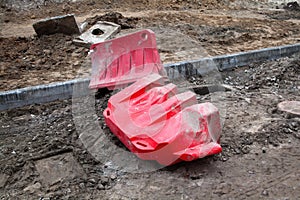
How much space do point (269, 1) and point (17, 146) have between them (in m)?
9.25

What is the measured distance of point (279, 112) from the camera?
422 cm

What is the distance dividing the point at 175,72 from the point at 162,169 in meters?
2.38

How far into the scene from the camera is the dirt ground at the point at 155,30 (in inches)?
245

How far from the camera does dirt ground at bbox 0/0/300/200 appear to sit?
3.20 metres

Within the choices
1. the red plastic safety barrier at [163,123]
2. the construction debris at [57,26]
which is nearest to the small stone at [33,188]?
the red plastic safety barrier at [163,123]

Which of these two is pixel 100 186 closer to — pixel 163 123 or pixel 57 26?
pixel 163 123

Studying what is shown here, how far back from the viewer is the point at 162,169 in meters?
3.40

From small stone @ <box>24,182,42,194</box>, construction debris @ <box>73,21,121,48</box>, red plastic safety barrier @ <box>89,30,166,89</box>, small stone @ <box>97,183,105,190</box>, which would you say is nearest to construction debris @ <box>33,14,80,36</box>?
construction debris @ <box>73,21,121,48</box>

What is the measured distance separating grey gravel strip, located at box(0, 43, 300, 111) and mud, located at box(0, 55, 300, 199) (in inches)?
11.8

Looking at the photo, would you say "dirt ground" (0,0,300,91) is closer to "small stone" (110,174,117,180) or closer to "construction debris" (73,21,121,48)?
"construction debris" (73,21,121,48)

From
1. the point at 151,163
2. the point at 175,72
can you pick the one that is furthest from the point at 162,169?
the point at 175,72

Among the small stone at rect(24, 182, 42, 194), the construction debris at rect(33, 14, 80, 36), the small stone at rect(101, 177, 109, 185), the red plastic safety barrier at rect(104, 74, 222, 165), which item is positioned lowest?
the small stone at rect(24, 182, 42, 194)

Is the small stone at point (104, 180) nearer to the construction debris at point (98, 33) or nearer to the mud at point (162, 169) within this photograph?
the mud at point (162, 169)

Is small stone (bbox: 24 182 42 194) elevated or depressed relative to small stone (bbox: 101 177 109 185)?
depressed
